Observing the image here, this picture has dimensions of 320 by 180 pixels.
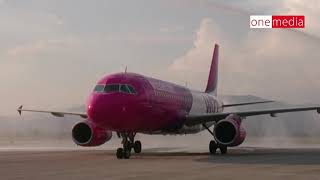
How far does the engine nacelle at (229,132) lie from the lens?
26.7 metres

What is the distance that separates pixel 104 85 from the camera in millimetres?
24578

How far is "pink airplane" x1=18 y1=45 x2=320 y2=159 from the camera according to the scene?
23.9m

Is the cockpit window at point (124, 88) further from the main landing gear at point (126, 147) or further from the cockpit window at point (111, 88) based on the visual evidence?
the main landing gear at point (126, 147)

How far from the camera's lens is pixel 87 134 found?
91.7 ft

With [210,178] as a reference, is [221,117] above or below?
above

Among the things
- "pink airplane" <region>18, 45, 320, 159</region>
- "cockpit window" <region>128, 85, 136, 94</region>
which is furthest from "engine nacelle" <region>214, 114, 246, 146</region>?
Result: "cockpit window" <region>128, 85, 136, 94</region>

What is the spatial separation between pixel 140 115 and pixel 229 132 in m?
4.81

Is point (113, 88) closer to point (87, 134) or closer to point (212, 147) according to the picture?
point (87, 134)

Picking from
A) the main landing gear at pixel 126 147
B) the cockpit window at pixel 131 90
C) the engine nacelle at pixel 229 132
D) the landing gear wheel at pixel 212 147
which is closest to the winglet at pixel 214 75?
the landing gear wheel at pixel 212 147

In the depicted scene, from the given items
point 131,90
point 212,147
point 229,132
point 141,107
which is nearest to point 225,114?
point 229,132

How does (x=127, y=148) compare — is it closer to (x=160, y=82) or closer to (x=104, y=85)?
(x=104, y=85)

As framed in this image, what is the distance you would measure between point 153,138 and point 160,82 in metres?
26.7

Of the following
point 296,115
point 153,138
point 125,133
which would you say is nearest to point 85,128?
point 125,133

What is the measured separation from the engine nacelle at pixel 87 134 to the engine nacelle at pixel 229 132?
578cm
